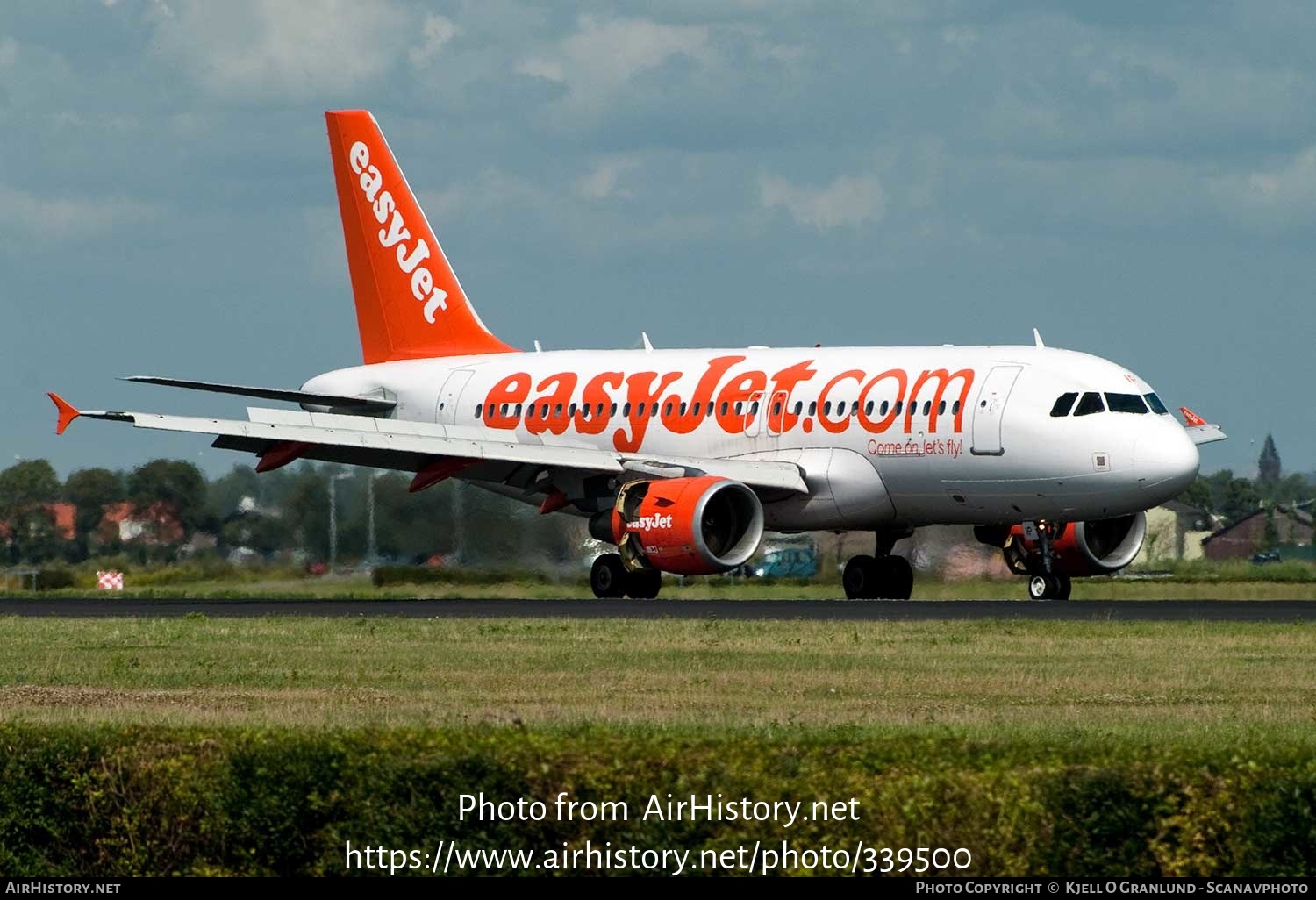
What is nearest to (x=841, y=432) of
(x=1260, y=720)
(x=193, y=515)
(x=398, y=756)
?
(x=193, y=515)

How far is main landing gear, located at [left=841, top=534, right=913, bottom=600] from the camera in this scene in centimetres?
3972

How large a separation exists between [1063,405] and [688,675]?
15.5m

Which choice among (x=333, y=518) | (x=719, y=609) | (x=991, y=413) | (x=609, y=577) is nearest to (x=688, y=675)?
(x=719, y=609)

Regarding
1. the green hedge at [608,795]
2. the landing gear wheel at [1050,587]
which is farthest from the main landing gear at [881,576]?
the green hedge at [608,795]

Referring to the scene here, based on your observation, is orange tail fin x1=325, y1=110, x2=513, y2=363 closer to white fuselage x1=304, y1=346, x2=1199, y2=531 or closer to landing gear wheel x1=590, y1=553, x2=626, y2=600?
white fuselage x1=304, y1=346, x2=1199, y2=531

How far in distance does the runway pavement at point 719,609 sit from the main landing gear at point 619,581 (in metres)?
1.25

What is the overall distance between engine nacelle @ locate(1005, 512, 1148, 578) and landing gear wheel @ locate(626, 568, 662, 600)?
19.9 feet

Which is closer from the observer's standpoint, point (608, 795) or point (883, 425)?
point (608, 795)

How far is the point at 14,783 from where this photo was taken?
12.1 m

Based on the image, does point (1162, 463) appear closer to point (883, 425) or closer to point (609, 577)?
point (883, 425)

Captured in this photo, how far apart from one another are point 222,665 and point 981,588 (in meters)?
20.5

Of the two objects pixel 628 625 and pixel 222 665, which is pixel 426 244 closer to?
pixel 628 625

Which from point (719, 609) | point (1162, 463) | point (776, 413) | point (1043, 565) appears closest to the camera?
point (719, 609)

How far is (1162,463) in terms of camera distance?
116 ft
